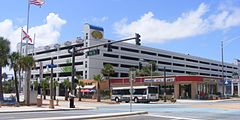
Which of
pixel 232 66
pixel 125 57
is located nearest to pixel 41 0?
pixel 125 57

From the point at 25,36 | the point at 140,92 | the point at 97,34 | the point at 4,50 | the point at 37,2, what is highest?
the point at 97,34

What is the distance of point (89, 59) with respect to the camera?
112812mm

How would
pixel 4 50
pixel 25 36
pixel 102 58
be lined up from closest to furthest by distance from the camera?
pixel 4 50
pixel 25 36
pixel 102 58

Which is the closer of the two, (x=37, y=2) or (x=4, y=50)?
(x=4, y=50)

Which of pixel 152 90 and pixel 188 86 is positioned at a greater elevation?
pixel 188 86

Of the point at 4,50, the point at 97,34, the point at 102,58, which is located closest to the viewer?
the point at 4,50

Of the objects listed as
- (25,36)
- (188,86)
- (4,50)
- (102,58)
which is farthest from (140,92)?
(102,58)

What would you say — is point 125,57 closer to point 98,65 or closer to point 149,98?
point 98,65

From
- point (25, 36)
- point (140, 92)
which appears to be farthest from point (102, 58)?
point (25, 36)

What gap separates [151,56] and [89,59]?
29.4 metres

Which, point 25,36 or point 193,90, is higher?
point 25,36

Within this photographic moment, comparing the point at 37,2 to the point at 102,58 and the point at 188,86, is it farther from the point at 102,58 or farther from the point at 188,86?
the point at 102,58

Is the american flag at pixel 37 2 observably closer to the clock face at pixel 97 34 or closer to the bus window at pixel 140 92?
the bus window at pixel 140 92

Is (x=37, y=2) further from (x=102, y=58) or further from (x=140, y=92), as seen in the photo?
(x=102, y=58)
